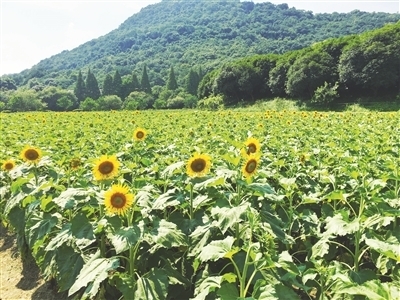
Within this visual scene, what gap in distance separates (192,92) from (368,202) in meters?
97.6

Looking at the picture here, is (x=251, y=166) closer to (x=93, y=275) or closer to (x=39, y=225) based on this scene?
(x=93, y=275)

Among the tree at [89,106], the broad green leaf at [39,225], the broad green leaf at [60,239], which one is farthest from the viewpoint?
the tree at [89,106]

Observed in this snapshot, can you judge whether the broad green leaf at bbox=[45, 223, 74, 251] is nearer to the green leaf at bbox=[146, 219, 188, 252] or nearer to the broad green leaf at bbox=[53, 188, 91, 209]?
the broad green leaf at bbox=[53, 188, 91, 209]

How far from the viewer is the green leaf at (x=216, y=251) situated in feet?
8.87

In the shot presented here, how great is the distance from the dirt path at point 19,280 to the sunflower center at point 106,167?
6.27ft

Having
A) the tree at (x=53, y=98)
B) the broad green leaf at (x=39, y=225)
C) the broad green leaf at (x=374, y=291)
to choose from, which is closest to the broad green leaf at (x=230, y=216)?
the broad green leaf at (x=374, y=291)

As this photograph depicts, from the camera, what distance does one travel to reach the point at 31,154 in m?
4.80

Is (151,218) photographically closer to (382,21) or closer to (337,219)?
(337,219)

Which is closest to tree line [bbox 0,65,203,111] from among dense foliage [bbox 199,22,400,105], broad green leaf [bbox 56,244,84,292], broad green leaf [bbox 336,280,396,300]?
dense foliage [bbox 199,22,400,105]

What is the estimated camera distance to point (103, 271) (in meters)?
3.00

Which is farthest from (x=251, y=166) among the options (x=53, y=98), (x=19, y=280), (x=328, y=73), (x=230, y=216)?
Answer: (x=53, y=98)

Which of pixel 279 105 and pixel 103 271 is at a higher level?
pixel 103 271

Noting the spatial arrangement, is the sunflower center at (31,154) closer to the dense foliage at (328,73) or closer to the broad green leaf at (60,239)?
the broad green leaf at (60,239)

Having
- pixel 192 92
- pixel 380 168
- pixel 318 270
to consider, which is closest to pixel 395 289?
pixel 318 270
